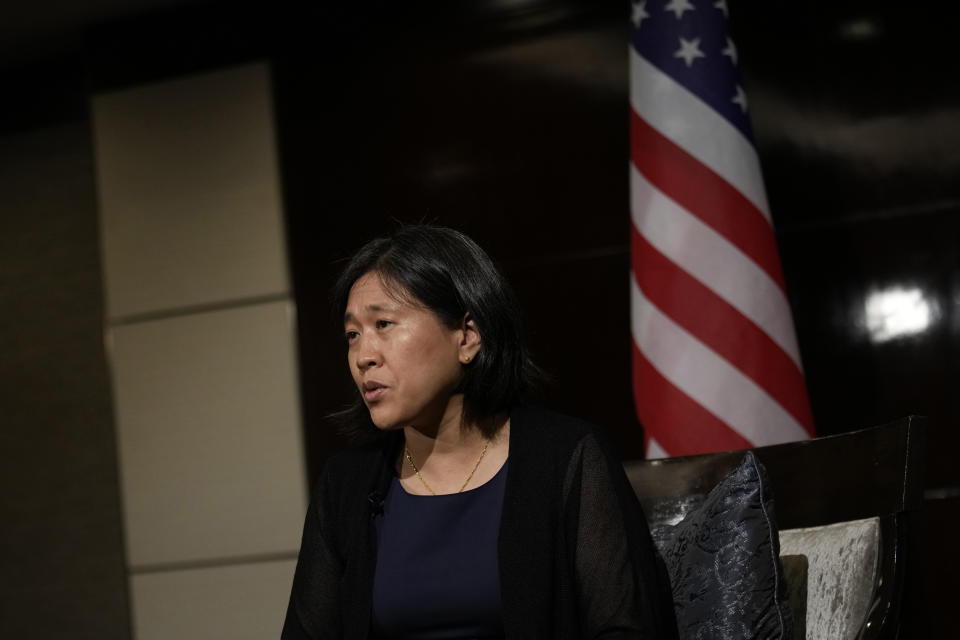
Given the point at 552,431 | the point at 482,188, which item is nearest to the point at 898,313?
the point at 482,188

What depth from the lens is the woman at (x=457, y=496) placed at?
5.72 ft

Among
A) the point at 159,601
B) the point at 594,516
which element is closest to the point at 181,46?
the point at 159,601

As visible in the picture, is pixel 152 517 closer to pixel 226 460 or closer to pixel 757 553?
pixel 226 460

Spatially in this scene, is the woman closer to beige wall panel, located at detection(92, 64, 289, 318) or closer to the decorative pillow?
the decorative pillow

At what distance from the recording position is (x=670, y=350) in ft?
8.86

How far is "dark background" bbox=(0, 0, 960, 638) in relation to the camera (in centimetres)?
339

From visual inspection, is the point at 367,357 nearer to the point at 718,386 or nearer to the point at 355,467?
the point at 355,467

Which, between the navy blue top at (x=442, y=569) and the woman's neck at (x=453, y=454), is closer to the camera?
the navy blue top at (x=442, y=569)

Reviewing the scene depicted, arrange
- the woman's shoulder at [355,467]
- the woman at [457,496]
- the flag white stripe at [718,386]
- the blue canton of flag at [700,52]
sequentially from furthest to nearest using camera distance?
the blue canton of flag at [700,52] < the flag white stripe at [718,386] < the woman's shoulder at [355,467] < the woman at [457,496]

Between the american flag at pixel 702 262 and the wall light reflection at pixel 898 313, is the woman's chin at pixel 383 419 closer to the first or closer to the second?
the american flag at pixel 702 262

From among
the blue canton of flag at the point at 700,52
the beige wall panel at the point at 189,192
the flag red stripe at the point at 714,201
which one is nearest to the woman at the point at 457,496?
the flag red stripe at the point at 714,201

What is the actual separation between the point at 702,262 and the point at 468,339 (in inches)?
37.6

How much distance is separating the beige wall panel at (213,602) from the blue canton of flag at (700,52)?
2290 millimetres

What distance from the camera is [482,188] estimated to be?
12.8 feet
